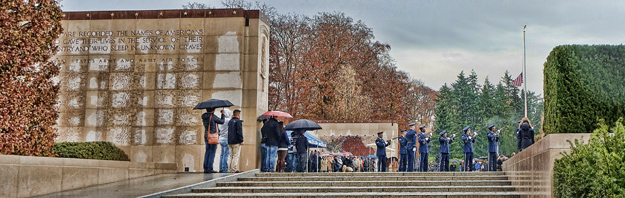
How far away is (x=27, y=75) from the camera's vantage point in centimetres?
1366

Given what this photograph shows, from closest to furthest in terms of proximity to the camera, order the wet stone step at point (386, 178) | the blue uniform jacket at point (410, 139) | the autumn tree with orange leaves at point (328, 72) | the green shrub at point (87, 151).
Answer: the wet stone step at point (386, 178)
the green shrub at point (87, 151)
the blue uniform jacket at point (410, 139)
the autumn tree with orange leaves at point (328, 72)

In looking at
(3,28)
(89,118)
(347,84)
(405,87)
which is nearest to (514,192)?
(3,28)

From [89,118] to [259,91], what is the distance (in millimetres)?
5319

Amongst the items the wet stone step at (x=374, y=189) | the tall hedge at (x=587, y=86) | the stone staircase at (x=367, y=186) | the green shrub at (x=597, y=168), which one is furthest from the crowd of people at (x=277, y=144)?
the green shrub at (x=597, y=168)

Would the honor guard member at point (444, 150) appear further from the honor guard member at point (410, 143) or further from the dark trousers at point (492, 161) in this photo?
the dark trousers at point (492, 161)

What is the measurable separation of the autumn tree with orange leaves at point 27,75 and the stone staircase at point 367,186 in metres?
3.48

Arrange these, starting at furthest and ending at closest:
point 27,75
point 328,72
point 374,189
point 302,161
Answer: point 328,72
point 302,161
point 27,75
point 374,189

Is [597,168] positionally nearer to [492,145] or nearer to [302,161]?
[302,161]

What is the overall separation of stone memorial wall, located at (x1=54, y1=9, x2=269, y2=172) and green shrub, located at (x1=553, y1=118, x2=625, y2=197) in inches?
561

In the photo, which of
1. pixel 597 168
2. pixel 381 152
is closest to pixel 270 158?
pixel 381 152

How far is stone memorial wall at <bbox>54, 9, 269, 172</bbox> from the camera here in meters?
20.9

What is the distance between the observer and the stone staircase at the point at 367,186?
12.3 metres

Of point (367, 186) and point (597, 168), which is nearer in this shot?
point (597, 168)

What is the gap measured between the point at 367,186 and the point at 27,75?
23.3ft
